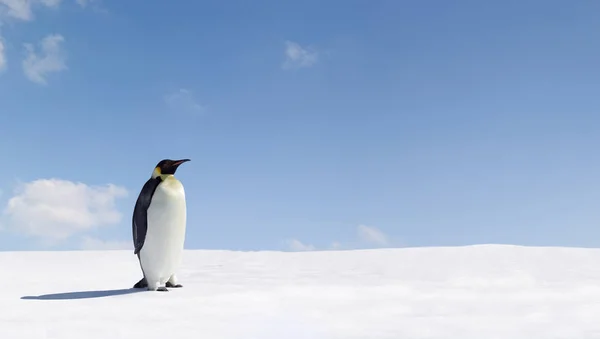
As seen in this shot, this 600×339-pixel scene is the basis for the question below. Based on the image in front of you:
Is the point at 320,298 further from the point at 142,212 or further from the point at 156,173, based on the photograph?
the point at 156,173

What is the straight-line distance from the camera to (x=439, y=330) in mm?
4055

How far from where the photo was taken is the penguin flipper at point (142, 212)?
19.2 ft

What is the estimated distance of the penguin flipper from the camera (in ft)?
19.2

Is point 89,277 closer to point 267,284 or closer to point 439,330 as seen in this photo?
point 267,284

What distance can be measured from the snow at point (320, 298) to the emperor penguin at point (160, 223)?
0.29 meters

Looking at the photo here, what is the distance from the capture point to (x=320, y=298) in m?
5.51

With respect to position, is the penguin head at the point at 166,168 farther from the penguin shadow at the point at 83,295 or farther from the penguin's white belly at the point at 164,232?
the penguin shadow at the point at 83,295

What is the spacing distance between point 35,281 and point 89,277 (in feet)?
2.19

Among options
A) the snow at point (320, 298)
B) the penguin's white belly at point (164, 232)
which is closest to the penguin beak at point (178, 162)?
the penguin's white belly at point (164, 232)

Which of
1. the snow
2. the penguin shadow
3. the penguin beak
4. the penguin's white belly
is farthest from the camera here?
the penguin beak

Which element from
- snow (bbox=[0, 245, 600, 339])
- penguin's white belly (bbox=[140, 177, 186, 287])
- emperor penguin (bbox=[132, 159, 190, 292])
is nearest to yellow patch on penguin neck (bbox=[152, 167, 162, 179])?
emperor penguin (bbox=[132, 159, 190, 292])

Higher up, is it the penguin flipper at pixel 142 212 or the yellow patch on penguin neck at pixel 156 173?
the yellow patch on penguin neck at pixel 156 173

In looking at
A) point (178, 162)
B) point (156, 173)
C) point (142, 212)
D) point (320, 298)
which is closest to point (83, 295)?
point (142, 212)

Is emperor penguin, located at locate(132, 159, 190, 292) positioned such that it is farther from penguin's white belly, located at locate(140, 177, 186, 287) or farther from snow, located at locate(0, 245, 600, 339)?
snow, located at locate(0, 245, 600, 339)
